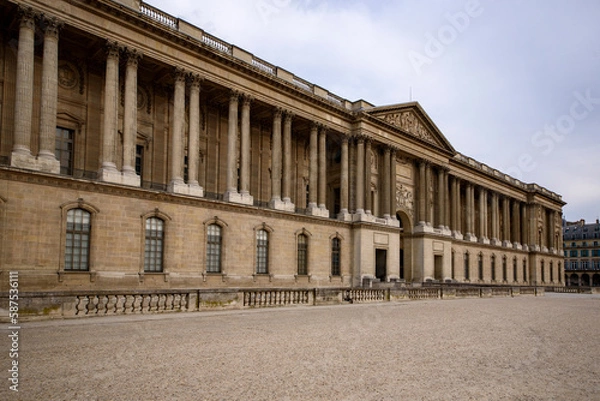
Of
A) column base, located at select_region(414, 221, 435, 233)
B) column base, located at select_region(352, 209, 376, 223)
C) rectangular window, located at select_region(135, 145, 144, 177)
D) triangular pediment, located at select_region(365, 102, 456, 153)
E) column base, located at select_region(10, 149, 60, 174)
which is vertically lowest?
column base, located at select_region(414, 221, 435, 233)

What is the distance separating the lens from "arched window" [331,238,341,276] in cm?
3366

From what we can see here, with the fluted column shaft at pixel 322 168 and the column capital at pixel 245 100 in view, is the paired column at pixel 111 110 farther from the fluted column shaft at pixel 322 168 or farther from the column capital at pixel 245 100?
the fluted column shaft at pixel 322 168

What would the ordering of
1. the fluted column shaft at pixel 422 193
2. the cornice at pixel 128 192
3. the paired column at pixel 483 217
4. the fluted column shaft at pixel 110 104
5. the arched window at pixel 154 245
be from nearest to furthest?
1. the cornice at pixel 128 192
2. the fluted column shaft at pixel 110 104
3. the arched window at pixel 154 245
4. the fluted column shaft at pixel 422 193
5. the paired column at pixel 483 217

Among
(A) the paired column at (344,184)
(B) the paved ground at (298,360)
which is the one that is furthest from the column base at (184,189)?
(A) the paired column at (344,184)

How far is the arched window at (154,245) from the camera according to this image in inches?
921

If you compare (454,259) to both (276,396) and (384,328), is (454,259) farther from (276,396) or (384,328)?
(276,396)

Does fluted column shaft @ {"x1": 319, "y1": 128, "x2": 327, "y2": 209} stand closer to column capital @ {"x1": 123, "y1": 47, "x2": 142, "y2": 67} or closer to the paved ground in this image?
column capital @ {"x1": 123, "y1": 47, "x2": 142, "y2": 67}

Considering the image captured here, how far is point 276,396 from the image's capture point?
634 centimetres

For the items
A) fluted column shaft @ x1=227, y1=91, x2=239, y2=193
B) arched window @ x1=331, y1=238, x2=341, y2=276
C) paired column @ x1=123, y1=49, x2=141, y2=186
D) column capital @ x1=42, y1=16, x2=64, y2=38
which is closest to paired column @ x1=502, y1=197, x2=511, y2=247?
arched window @ x1=331, y1=238, x2=341, y2=276

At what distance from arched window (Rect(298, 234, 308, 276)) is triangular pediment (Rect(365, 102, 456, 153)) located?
37.4 ft

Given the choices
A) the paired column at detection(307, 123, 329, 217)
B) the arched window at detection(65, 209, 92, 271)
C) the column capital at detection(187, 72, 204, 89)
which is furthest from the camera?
the paired column at detection(307, 123, 329, 217)

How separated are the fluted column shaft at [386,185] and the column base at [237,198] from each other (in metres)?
13.6

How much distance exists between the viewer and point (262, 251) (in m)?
29.0

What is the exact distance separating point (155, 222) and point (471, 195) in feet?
122
